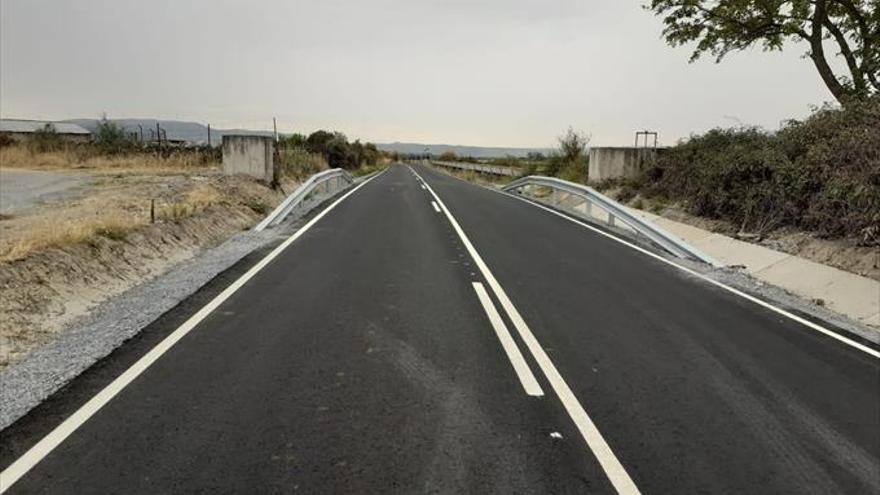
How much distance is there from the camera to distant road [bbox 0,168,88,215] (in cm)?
1514

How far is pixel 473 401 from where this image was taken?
196 inches

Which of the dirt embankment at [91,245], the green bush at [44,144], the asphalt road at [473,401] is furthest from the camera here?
the green bush at [44,144]

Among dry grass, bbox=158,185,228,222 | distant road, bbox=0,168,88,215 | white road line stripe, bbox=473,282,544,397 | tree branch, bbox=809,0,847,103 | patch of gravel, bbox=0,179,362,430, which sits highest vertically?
tree branch, bbox=809,0,847,103

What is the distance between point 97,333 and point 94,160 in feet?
95.4

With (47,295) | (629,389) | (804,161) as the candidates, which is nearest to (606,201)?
(804,161)

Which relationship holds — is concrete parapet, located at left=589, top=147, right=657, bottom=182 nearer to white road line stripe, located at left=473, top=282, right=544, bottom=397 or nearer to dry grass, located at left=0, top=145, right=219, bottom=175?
dry grass, located at left=0, top=145, right=219, bottom=175

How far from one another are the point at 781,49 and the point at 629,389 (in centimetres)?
2338

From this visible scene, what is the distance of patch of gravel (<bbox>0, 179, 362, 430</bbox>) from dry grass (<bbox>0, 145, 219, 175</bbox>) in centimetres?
1913

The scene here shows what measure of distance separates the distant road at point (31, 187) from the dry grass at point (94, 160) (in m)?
3.51

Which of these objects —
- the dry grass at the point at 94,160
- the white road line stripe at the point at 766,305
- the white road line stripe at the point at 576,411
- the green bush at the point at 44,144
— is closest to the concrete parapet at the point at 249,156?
the dry grass at the point at 94,160

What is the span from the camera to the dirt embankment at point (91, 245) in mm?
6836

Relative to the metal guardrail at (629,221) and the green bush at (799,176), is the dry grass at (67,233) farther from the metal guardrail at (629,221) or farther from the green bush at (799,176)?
the green bush at (799,176)

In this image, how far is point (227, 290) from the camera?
27.1 ft

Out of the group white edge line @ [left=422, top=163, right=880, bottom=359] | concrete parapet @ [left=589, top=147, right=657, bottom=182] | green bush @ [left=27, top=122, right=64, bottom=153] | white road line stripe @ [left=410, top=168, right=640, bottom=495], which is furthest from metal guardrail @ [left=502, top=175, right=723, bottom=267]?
green bush @ [left=27, top=122, right=64, bottom=153]
